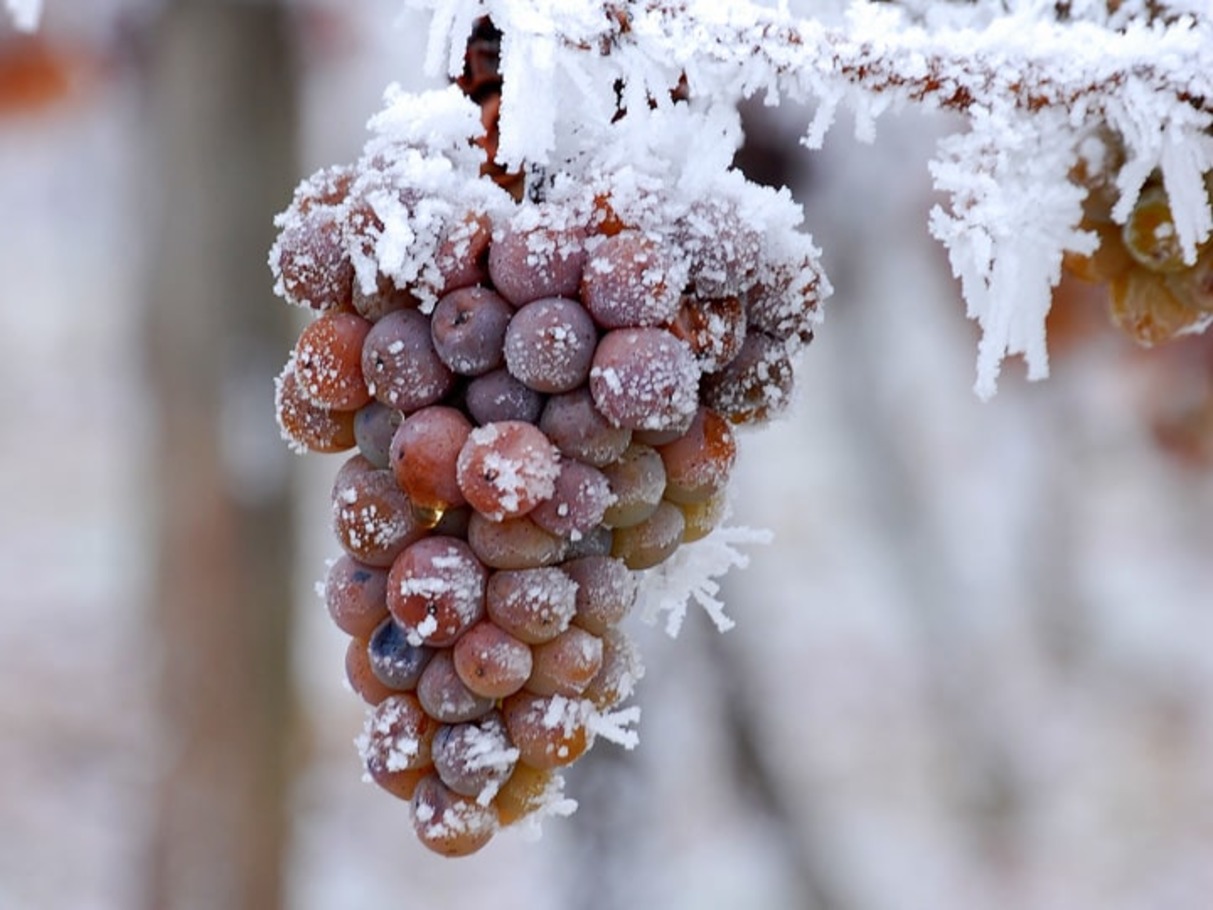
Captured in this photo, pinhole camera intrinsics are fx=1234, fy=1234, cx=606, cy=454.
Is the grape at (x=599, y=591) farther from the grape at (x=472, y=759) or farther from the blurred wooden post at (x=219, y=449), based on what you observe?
the blurred wooden post at (x=219, y=449)

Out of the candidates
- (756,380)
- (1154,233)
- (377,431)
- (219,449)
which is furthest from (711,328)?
(219,449)

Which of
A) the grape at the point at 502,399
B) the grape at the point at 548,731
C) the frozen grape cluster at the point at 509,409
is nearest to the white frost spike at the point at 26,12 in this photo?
the frozen grape cluster at the point at 509,409

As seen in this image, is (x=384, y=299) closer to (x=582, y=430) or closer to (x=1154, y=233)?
(x=582, y=430)

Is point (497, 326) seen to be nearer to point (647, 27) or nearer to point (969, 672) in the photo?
point (647, 27)

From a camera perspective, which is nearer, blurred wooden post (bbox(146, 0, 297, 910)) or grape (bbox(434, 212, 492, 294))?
grape (bbox(434, 212, 492, 294))

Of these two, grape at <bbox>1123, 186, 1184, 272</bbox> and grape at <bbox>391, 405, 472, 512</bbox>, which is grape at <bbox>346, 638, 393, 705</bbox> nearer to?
grape at <bbox>391, 405, 472, 512</bbox>

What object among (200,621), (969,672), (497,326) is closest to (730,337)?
(497,326)

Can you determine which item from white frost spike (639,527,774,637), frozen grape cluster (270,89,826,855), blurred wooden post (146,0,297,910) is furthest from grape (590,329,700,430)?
blurred wooden post (146,0,297,910)
